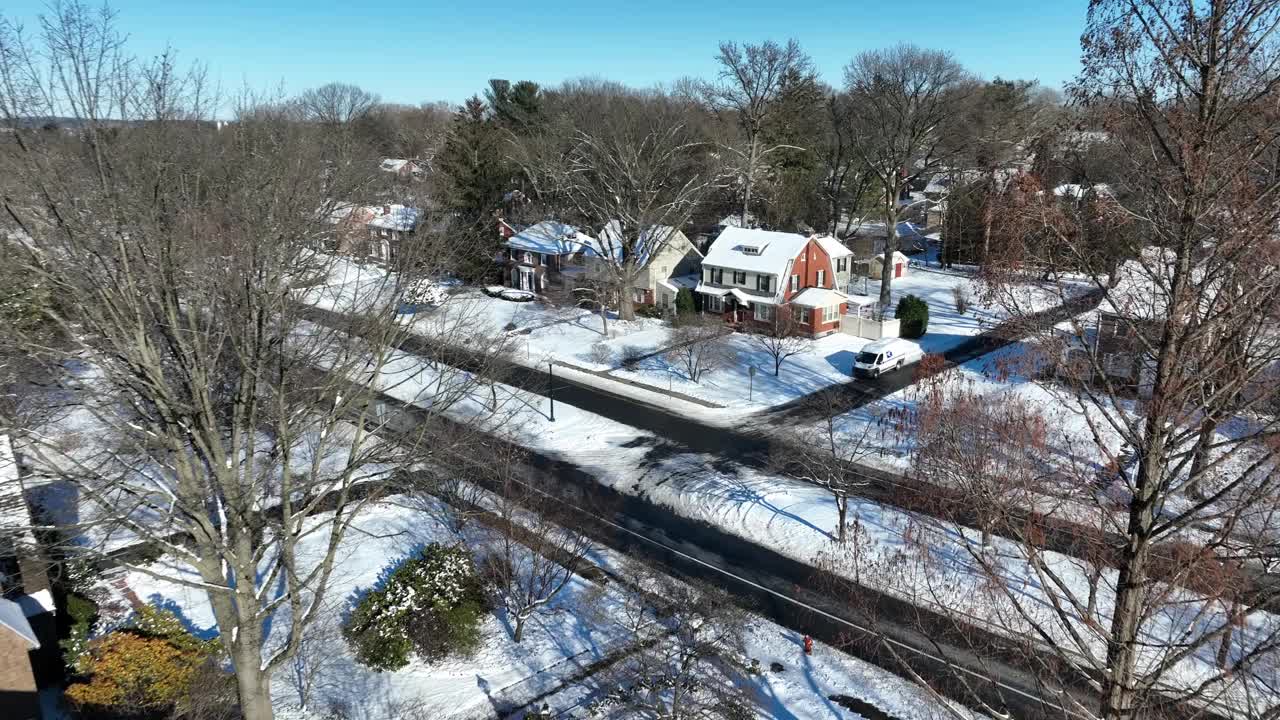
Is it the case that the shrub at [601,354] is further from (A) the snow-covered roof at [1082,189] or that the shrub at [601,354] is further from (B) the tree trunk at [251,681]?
(A) the snow-covered roof at [1082,189]

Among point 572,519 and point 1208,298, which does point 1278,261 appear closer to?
point 1208,298

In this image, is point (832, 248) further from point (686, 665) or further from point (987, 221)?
point (987, 221)

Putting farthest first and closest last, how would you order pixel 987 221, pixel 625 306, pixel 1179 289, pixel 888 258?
pixel 888 258, pixel 625 306, pixel 987 221, pixel 1179 289

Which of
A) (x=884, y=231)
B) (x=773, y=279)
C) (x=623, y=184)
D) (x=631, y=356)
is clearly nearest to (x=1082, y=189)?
(x=631, y=356)

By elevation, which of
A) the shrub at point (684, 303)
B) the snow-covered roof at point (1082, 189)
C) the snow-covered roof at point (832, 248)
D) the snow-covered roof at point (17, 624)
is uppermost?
the snow-covered roof at point (1082, 189)

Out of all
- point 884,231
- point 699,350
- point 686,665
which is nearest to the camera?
point 686,665

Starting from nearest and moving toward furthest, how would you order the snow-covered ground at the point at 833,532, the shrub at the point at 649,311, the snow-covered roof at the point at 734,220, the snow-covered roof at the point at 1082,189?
the snow-covered roof at the point at 1082,189 → the snow-covered ground at the point at 833,532 → the shrub at the point at 649,311 → the snow-covered roof at the point at 734,220

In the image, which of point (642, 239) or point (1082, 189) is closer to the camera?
point (1082, 189)

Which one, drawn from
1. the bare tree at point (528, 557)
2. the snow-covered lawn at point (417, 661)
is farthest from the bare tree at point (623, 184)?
the snow-covered lawn at point (417, 661)
